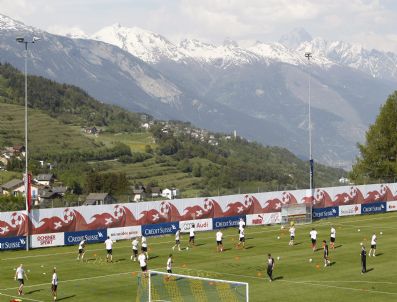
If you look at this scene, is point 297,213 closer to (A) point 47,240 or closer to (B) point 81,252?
(A) point 47,240

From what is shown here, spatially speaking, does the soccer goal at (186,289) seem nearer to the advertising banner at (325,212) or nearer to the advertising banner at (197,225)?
the advertising banner at (197,225)

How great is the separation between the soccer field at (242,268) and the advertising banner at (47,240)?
124 cm

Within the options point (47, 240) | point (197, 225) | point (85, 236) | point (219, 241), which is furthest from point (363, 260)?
point (197, 225)

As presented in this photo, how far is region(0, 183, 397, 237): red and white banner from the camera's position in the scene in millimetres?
73312

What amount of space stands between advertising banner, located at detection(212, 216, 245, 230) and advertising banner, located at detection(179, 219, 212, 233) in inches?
26.3

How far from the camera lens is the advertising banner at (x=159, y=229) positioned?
263ft

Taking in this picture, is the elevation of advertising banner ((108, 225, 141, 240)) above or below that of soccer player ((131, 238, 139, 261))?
above

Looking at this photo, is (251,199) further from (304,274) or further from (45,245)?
(304,274)

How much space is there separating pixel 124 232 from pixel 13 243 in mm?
11114

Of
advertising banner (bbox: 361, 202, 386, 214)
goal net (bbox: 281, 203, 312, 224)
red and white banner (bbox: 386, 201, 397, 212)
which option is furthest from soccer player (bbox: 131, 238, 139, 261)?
red and white banner (bbox: 386, 201, 397, 212)

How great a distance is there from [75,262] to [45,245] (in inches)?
429

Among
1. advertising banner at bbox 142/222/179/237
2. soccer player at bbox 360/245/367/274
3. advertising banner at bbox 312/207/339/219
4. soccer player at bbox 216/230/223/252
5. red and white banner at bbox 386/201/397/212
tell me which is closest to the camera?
soccer player at bbox 360/245/367/274

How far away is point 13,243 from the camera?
71.7 m

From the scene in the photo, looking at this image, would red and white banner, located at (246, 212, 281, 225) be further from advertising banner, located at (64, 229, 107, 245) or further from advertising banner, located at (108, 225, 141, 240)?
advertising banner, located at (64, 229, 107, 245)
